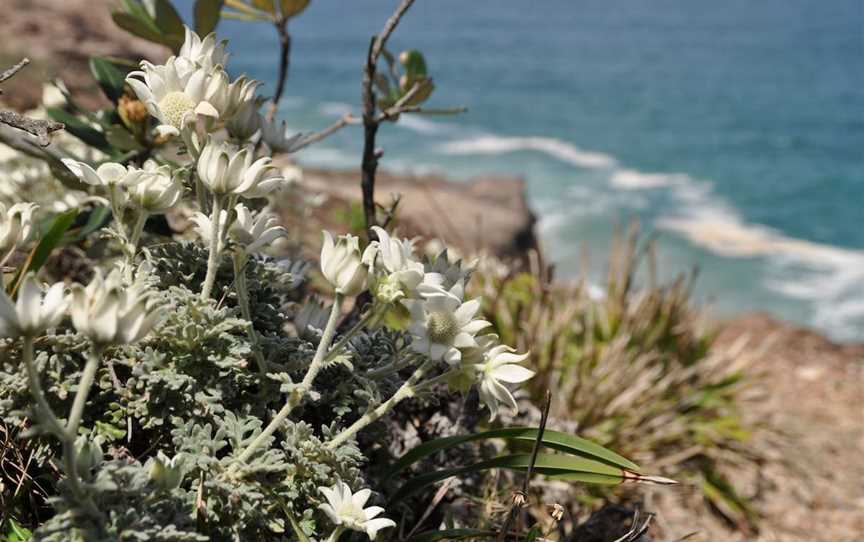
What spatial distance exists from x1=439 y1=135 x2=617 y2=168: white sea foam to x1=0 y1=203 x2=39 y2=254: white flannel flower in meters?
12.4

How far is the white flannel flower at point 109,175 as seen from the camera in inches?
44.4

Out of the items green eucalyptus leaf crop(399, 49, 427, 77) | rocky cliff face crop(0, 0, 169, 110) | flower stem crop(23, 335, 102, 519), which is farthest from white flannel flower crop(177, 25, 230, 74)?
rocky cliff face crop(0, 0, 169, 110)

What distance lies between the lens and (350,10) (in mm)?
31344

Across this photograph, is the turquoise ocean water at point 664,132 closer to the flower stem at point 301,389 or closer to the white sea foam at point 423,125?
the white sea foam at point 423,125

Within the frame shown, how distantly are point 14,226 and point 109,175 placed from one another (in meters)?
0.14

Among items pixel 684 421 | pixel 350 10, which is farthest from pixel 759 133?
pixel 350 10

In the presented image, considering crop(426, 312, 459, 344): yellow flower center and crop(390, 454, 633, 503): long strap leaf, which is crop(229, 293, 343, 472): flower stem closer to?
crop(426, 312, 459, 344): yellow flower center

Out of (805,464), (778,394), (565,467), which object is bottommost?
(778,394)

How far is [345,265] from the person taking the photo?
1016 millimetres

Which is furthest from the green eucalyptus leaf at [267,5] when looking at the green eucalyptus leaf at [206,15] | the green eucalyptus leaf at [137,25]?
the green eucalyptus leaf at [137,25]

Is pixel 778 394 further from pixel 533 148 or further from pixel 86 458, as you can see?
pixel 533 148

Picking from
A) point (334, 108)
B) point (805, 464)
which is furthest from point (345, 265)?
point (334, 108)

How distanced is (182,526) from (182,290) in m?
0.33

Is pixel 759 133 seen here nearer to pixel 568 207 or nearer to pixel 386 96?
pixel 568 207
